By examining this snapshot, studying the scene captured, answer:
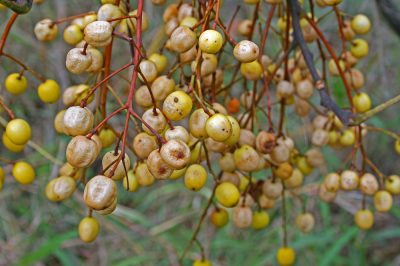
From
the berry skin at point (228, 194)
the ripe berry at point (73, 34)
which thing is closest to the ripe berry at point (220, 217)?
the berry skin at point (228, 194)

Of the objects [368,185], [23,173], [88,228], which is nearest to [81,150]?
[88,228]

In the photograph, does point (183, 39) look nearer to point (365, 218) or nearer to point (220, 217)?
point (220, 217)

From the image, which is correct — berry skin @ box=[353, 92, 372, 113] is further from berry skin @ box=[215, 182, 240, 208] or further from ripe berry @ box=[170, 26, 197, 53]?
ripe berry @ box=[170, 26, 197, 53]

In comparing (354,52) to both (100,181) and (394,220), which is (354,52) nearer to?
(100,181)

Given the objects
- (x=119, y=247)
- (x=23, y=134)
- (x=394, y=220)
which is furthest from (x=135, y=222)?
(x=23, y=134)

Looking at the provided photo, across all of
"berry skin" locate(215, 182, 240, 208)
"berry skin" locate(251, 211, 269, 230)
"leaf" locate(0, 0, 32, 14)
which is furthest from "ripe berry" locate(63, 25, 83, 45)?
"berry skin" locate(251, 211, 269, 230)
